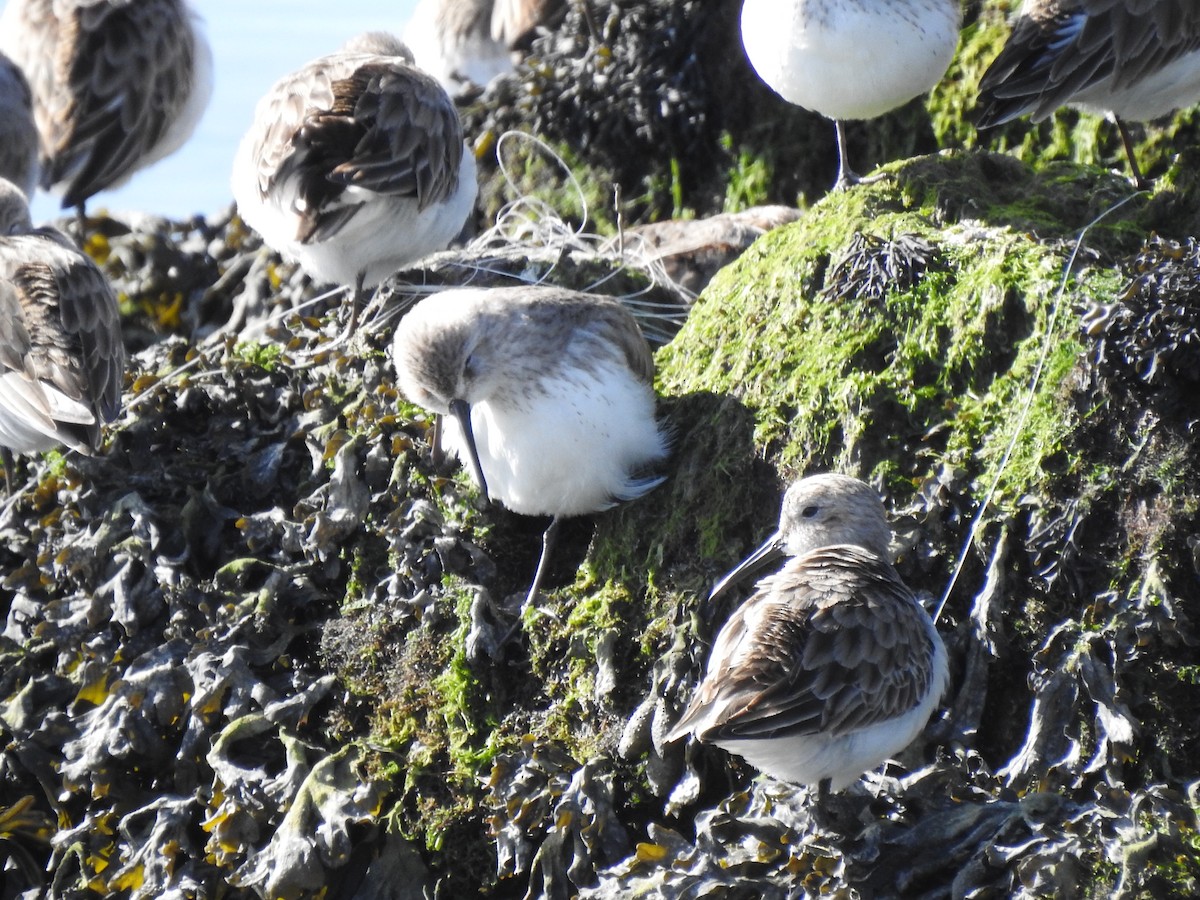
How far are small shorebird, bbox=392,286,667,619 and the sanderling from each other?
4.84 metres

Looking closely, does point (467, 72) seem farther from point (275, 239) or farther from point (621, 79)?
point (275, 239)

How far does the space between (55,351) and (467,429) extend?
1814 mm

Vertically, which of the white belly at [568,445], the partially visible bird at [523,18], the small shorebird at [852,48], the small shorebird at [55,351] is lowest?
the white belly at [568,445]

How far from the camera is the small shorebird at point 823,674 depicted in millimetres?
4066

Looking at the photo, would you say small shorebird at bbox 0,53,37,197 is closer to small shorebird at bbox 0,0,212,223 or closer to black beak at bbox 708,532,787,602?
small shorebird at bbox 0,0,212,223

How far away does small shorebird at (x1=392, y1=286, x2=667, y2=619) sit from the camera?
5.41 meters

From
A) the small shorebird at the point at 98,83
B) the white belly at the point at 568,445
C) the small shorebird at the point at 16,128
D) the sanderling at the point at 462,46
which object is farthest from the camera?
the sanderling at the point at 462,46

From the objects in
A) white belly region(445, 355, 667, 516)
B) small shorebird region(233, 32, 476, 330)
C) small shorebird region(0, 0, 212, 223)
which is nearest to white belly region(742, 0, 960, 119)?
small shorebird region(233, 32, 476, 330)

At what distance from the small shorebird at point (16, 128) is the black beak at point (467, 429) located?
441 cm

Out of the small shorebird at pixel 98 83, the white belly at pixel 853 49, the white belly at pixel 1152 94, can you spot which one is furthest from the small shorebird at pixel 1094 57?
the small shorebird at pixel 98 83

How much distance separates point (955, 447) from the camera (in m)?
5.17

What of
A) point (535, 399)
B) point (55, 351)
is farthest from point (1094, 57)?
point (55, 351)

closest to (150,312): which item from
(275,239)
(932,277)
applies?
(275,239)

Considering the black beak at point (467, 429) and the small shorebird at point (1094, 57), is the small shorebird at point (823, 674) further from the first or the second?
the small shorebird at point (1094, 57)
